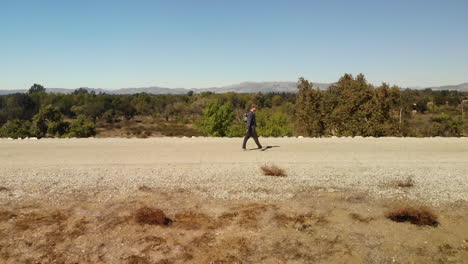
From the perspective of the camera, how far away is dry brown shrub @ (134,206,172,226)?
8.49 metres

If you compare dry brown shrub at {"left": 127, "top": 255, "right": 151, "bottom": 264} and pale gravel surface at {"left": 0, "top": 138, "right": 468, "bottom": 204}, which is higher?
pale gravel surface at {"left": 0, "top": 138, "right": 468, "bottom": 204}

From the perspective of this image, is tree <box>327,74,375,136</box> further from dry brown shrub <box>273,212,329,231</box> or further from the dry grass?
dry brown shrub <box>273,212,329,231</box>

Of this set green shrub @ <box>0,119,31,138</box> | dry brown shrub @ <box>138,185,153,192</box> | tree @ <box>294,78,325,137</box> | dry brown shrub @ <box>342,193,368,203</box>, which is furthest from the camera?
green shrub @ <box>0,119,31,138</box>

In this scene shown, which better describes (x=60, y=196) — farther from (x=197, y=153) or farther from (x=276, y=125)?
(x=276, y=125)

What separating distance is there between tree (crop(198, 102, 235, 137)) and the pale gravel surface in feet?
98.9

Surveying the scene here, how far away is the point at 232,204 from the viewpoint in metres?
9.81

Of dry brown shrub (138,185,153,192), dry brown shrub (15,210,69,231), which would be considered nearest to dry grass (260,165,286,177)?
dry brown shrub (138,185,153,192)

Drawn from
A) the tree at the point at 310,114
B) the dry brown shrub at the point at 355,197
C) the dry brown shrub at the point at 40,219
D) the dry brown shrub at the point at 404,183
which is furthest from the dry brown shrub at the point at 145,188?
the tree at the point at 310,114

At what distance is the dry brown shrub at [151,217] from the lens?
27.9ft

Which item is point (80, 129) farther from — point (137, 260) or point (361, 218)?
point (361, 218)

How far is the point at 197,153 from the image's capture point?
1675cm

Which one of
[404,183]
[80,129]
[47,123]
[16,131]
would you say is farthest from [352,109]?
[16,131]

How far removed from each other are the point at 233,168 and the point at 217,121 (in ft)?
122

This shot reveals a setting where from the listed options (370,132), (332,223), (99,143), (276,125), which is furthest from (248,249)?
(276,125)
